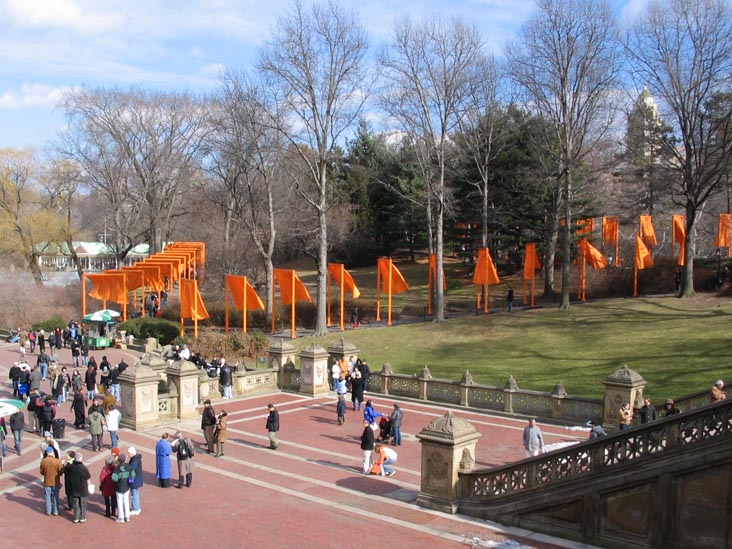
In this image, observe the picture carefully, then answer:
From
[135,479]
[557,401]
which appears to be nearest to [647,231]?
[557,401]

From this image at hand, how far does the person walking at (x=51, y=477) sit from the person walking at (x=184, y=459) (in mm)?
2342

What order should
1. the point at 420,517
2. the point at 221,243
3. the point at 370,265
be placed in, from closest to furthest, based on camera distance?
the point at 420,517 → the point at 221,243 → the point at 370,265

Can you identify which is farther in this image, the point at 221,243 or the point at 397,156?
the point at 397,156

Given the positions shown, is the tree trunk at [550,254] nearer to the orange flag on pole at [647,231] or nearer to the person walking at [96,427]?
the orange flag on pole at [647,231]

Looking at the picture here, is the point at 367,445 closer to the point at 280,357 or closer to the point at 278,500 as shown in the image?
the point at 278,500

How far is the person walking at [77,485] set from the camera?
12828 mm

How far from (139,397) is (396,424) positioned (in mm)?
7498

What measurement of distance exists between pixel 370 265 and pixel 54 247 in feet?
105

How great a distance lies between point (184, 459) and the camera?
14.9 metres

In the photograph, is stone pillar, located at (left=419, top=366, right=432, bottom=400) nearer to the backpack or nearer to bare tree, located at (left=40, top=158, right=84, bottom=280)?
the backpack

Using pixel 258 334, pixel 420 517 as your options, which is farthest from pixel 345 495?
pixel 258 334

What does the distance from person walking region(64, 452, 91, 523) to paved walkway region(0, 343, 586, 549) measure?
0.31 meters

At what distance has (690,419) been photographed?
11.0 metres

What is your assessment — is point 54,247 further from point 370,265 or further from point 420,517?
point 420,517
